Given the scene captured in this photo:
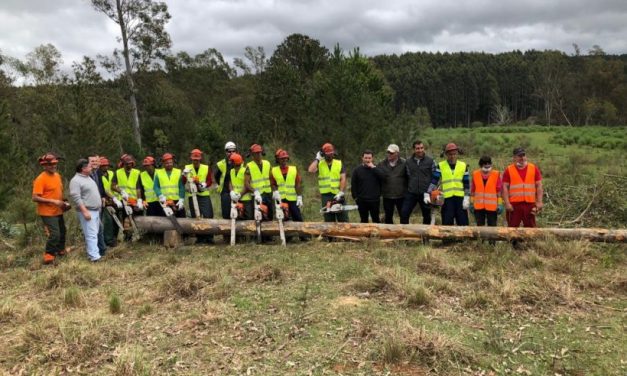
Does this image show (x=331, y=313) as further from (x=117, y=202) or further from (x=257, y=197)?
(x=117, y=202)

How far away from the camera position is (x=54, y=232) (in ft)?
23.9

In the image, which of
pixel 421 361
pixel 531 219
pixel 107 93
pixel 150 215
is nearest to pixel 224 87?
pixel 107 93

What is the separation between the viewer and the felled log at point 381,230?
700cm

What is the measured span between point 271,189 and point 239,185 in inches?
22.9

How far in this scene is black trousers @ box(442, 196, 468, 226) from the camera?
7578 millimetres

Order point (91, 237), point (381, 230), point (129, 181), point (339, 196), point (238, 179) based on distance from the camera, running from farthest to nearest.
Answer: point (129, 181)
point (238, 179)
point (339, 196)
point (381, 230)
point (91, 237)

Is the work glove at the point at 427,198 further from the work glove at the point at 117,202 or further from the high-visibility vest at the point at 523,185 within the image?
the work glove at the point at 117,202

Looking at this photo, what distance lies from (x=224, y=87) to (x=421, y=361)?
1663 inches

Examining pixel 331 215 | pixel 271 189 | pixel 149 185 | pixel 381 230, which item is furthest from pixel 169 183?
pixel 381 230

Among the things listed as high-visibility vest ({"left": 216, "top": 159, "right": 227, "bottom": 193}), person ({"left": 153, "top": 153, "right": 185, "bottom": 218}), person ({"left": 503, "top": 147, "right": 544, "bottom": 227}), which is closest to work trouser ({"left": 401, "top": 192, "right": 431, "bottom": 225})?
person ({"left": 503, "top": 147, "right": 544, "bottom": 227})

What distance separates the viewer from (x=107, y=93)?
876 inches

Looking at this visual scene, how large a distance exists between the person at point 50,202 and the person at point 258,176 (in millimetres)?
3015

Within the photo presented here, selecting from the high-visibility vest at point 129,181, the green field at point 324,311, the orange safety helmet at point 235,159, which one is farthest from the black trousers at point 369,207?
the high-visibility vest at point 129,181

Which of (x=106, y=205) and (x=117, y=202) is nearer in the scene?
(x=117, y=202)
